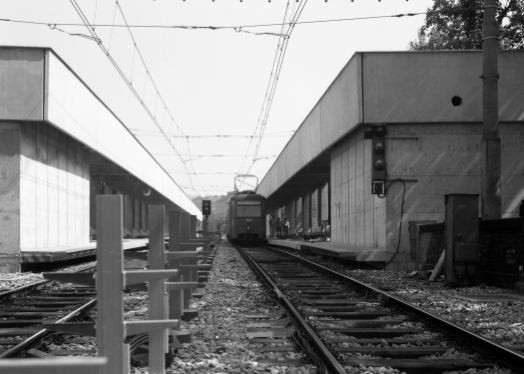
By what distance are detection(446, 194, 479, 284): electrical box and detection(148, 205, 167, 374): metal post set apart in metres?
7.78

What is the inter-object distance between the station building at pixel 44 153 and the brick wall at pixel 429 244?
28.1 ft

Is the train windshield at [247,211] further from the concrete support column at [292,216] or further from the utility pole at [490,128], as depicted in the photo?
the utility pole at [490,128]

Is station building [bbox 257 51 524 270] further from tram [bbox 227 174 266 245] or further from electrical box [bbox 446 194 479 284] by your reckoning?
tram [bbox 227 174 266 245]

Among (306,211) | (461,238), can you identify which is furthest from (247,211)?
(461,238)

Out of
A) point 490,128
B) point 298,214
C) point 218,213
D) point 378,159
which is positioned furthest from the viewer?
point 218,213

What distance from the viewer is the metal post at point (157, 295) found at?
4172mm

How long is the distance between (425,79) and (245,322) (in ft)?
36.5

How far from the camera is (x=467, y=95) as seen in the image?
653 inches

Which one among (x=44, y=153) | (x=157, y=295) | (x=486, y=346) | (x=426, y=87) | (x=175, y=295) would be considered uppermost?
(x=426, y=87)

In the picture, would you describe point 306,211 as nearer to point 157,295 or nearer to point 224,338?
point 224,338

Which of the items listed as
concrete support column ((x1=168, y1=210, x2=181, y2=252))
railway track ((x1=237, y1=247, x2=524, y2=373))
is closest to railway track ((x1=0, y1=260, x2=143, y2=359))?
concrete support column ((x1=168, y1=210, x2=181, y2=252))

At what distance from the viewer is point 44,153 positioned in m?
18.1

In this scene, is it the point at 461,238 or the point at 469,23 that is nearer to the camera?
the point at 461,238

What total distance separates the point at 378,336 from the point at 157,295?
3.01m
